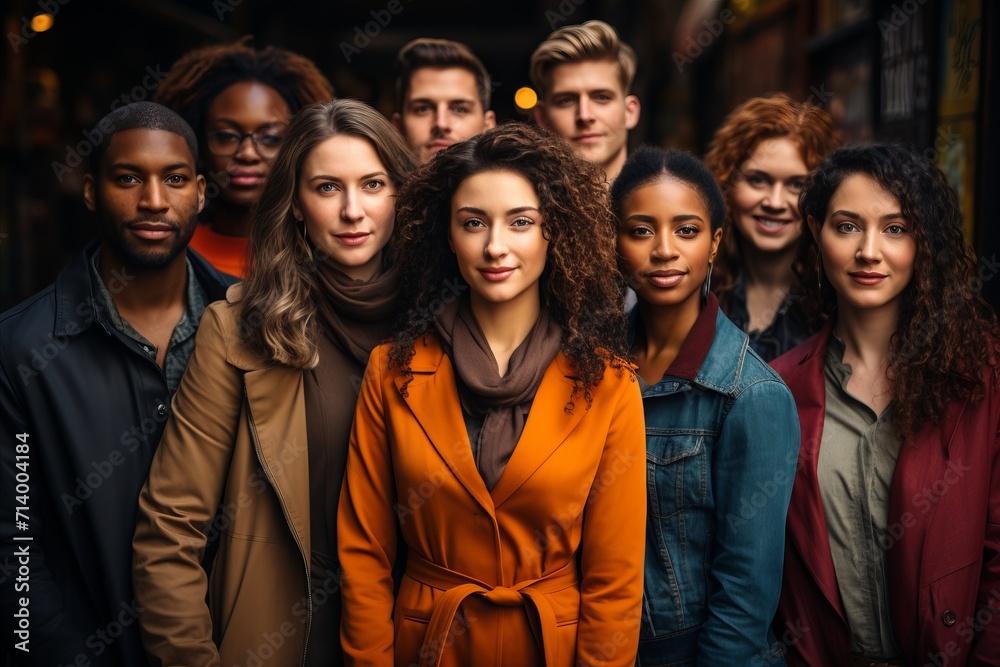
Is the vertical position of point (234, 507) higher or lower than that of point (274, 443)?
lower

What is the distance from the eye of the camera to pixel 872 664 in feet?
8.68

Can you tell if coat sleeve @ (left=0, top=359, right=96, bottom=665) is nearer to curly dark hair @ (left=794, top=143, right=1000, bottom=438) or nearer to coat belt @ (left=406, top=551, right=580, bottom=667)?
coat belt @ (left=406, top=551, right=580, bottom=667)

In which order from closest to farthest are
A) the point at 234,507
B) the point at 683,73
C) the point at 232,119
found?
the point at 234,507
the point at 232,119
the point at 683,73

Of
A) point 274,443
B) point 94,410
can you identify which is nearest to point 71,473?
point 94,410

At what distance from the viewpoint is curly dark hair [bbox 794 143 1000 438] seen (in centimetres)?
268

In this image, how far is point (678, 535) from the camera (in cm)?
266

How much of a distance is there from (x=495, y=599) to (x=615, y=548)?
360 mm

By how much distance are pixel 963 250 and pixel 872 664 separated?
1308 millimetres

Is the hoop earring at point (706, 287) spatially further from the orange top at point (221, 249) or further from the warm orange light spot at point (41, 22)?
the warm orange light spot at point (41, 22)

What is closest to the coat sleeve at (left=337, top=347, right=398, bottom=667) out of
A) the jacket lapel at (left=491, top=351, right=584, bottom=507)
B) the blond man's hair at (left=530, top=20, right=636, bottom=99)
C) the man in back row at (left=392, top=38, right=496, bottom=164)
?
the jacket lapel at (left=491, top=351, right=584, bottom=507)

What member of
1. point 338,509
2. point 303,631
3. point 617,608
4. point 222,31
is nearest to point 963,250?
point 617,608

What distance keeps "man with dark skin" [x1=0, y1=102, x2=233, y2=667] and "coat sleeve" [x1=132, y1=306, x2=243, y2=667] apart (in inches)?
4.9

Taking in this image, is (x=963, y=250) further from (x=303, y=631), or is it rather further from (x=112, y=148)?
(x=112, y=148)

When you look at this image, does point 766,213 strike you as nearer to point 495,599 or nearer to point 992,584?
point 992,584
